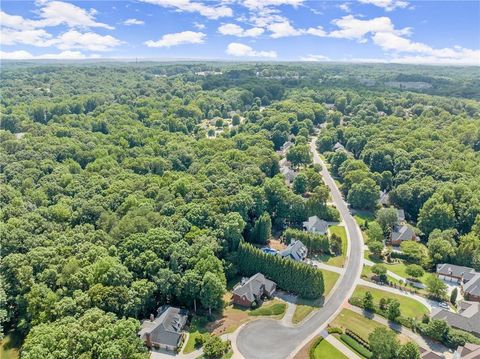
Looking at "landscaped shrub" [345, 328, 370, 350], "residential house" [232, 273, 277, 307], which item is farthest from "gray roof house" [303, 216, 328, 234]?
"landscaped shrub" [345, 328, 370, 350]

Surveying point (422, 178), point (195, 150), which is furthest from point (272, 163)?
point (422, 178)

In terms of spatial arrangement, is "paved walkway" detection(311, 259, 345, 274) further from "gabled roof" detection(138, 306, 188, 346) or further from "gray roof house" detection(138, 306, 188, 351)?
"gray roof house" detection(138, 306, 188, 351)

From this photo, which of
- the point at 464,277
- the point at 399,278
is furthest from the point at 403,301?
the point at 464,277

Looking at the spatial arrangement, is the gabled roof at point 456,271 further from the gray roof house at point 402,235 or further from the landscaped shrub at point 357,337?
the landscaped shrub at point 357,337

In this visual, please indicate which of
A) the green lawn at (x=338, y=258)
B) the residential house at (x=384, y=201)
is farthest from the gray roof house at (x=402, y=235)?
the residential house at (x=384, y=201)

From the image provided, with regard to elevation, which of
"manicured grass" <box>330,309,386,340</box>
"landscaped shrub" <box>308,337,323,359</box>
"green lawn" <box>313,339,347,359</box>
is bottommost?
"green lawn" <box>313,339,347,359</box>

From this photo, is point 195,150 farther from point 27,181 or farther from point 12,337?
point 12,337
